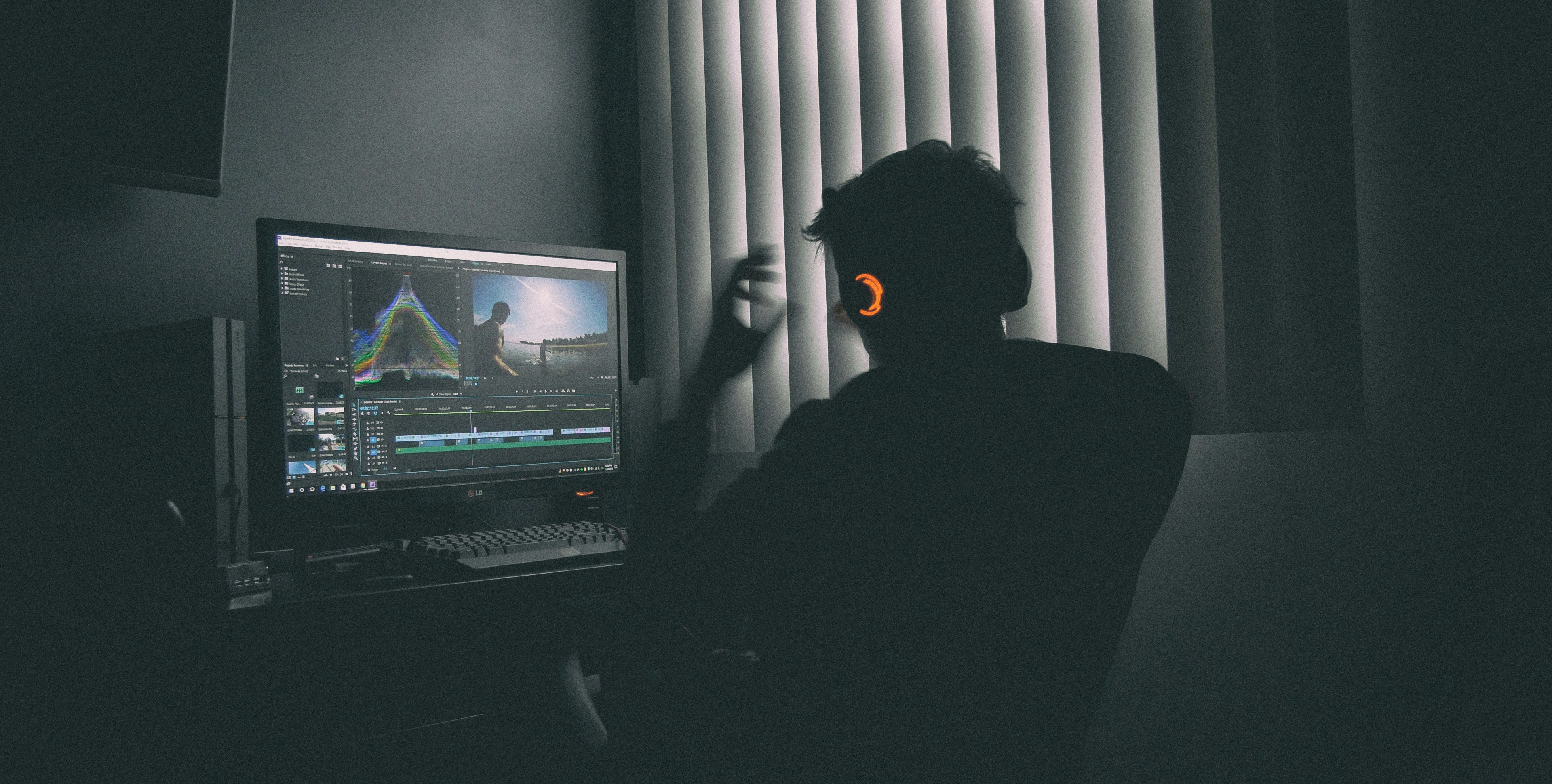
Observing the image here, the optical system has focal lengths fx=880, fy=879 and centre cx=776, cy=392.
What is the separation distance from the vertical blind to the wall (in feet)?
1.11

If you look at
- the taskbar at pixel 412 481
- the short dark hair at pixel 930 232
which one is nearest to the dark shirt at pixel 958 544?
the short dark hair at pixel 930 232

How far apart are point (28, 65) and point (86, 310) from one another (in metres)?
0.37

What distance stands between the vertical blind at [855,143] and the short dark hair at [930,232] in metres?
0.57

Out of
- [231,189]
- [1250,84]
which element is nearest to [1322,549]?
[1250,84]

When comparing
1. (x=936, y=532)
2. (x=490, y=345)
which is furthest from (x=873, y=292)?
(x=490, y=345)

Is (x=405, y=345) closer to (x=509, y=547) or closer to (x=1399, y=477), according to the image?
(x=509, y=547)

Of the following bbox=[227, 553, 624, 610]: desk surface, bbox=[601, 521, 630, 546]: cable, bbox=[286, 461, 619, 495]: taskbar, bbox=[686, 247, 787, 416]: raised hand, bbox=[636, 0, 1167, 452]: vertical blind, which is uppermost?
bbox=[636, 0, 1167, 452]: vertical blind

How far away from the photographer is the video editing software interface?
1383 mm

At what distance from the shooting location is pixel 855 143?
6.39 feet

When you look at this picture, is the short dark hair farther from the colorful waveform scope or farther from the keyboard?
the colorful waveform scope

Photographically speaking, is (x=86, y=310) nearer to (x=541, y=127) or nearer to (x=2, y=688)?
(x=2, y=688)

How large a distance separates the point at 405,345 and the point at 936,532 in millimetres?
1109

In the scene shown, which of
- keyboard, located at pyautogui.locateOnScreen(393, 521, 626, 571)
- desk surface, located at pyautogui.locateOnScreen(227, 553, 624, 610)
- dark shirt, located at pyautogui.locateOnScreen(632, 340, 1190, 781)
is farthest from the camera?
keyboard, located at pyautogui.locateOnScreen(393, 521, 626, 571)

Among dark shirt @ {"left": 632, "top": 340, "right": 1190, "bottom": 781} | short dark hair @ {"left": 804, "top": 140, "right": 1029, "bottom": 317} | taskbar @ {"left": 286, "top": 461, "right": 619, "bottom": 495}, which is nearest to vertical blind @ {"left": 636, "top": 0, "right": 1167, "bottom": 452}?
taskbar @ {"left": 286, "top": 461, "right": 619, "bottom": 495}
